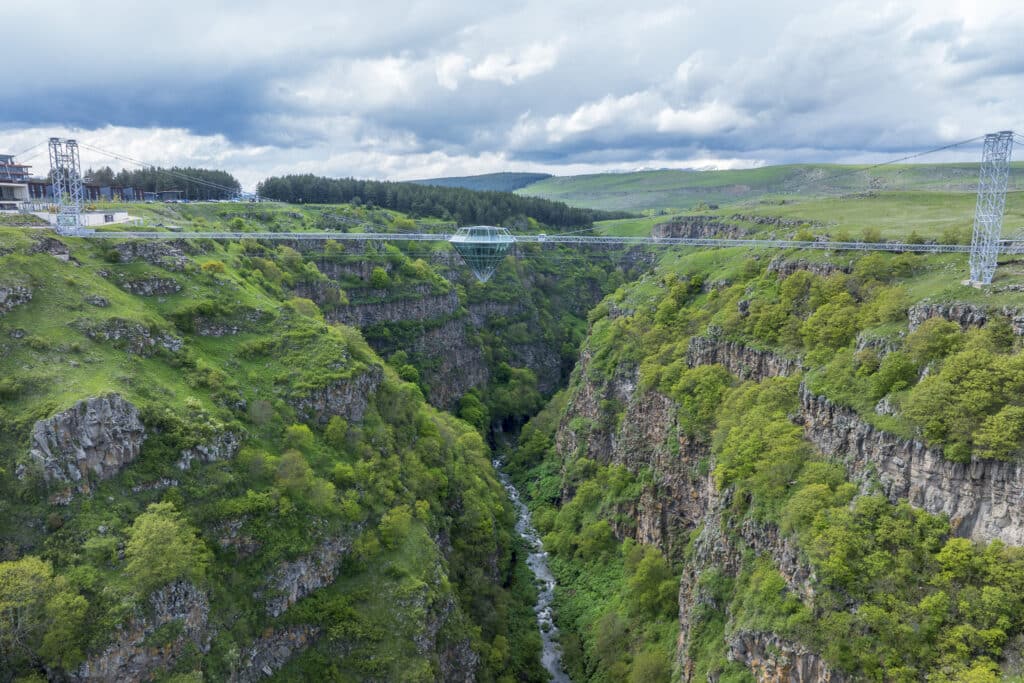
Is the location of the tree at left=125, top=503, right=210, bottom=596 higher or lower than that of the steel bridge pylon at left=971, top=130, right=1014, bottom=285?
lower

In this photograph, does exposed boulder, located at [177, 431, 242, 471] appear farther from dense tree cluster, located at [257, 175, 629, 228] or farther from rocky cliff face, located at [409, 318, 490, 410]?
dense tree cluster, located at [257, 175, 629, 228]

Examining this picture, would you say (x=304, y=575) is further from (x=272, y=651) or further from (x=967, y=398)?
(x=967, y=398)

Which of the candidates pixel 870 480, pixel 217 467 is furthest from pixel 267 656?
pixel 870 480

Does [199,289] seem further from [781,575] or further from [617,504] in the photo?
[781,575]

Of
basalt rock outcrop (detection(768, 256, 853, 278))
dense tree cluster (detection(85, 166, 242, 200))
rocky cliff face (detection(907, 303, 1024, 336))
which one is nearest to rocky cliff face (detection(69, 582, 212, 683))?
rocky cliff face (detection(907, 303, 1024, 336))

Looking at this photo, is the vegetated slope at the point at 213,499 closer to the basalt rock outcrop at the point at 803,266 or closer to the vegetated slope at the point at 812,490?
the vegetated slope at the point at 812,490

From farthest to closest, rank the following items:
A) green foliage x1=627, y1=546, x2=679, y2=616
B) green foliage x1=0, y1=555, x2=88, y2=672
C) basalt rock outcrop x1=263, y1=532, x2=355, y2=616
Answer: green foliage x1=627, y1=546, x2=679, y2=616, basalt rock outcrop x1=263, y1=532, x2=355, y2=616, green foliage x1=0, y1=555, x2=88, y2=672
